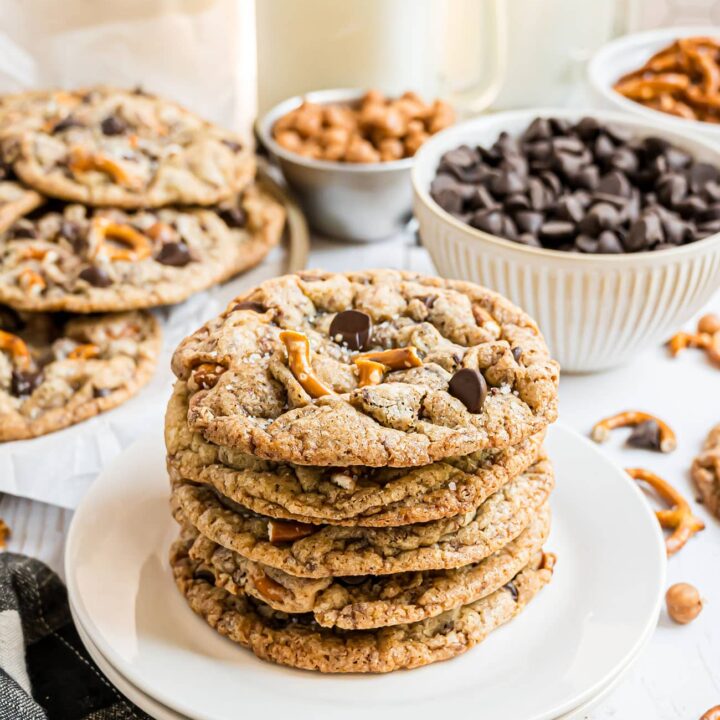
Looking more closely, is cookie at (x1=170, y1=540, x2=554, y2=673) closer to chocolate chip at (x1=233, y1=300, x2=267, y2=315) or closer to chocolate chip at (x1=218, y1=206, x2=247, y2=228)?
chocolate chip at (x1=233, y1=300, x2=267, y2=315)

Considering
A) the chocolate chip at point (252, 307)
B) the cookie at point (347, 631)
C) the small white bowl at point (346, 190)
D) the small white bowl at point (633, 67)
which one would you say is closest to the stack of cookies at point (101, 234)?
the small white bowl at point (346, 190)

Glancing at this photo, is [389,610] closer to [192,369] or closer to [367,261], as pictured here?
[192,369]

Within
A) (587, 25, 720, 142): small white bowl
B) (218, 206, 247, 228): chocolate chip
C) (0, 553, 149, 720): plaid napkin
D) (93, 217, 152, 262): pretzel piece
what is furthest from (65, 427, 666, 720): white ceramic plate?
(587, 25, 720, 142): small white bowl

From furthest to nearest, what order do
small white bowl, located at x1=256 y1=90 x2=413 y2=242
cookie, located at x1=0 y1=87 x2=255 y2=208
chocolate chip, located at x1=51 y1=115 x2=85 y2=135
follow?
small white bowl, located at x1=256 y1=90 x2=413 y2=242 < chocolate chip, located at x1=51 y1=115 x2=85 y2=135 < cookie, located at x1=0 y1=87 x2=255 y2=208

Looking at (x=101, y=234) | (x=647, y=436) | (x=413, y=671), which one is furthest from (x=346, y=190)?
(x=413, y=671)

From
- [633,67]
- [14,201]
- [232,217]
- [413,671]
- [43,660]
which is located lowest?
[43,660]

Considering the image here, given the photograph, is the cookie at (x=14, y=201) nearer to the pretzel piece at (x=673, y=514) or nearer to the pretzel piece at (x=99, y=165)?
the pretzel piece at (x=99, y=165)

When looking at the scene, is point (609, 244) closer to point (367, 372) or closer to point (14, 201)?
point (367, 372)
